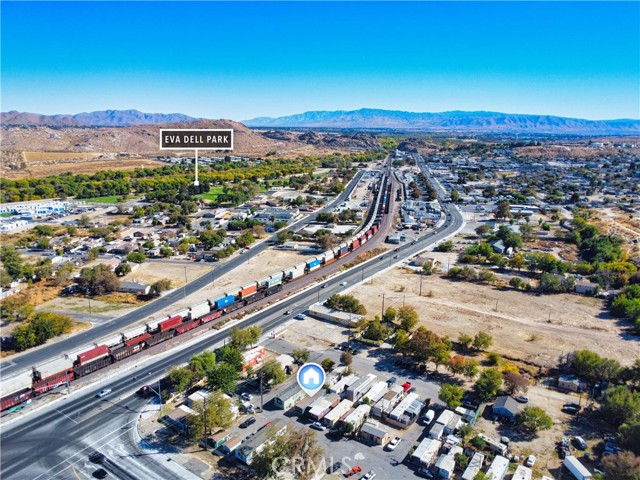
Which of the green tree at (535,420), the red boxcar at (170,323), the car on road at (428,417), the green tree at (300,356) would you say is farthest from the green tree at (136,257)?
the green tree at (535,420)

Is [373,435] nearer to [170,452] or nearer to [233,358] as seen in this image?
[233,358]

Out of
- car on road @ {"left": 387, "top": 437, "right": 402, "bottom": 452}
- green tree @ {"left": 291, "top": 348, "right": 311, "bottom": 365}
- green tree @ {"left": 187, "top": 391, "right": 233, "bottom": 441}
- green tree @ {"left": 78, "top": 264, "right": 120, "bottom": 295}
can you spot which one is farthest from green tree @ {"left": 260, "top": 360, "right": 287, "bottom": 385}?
green tree @ {"left": 78, "top": 264, "right": 120, "bottom": 295}

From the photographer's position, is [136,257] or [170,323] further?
[136,257]

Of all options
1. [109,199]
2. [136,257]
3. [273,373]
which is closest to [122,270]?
[136,257]

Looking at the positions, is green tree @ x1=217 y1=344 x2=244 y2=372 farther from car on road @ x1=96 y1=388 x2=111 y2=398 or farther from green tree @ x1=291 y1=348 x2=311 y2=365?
car on road @ x1=96 y1=388 x2=111 y2=398

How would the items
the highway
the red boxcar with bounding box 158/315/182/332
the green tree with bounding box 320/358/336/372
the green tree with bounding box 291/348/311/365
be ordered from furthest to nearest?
the red boxcar with bounding box 158/315/182/332 < the green tree with bounding box 291/348/311/365 < the green tree with bounding box 320/358/336/372 < the highway

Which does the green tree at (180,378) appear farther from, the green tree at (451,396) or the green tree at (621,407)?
the green tree at (621,407)
